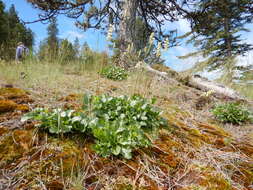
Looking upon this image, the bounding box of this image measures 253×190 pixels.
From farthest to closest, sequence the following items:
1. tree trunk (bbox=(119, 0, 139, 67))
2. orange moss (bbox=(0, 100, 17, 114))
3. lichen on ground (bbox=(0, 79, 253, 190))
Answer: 1. tree trunk (bbox=(119, 0, 139, 67))
2. orange moss (bbox=(0, 100, 17, 114))
3. lichen on ground (bbox=(0, 79, 253, 190))

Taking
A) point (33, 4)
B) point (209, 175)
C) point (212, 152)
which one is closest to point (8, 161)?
point (209, 175)

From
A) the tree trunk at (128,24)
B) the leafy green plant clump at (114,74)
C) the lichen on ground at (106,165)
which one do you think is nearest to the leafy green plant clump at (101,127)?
the lichen on ground at (106,165)

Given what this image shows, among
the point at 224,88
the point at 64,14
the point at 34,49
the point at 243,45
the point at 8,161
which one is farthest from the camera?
the point at 243,45

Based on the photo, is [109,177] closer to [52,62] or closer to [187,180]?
[187,180]

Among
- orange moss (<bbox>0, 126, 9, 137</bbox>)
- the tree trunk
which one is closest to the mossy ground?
orange moss (<bbox>0, 126, 9, 137</bbox>)

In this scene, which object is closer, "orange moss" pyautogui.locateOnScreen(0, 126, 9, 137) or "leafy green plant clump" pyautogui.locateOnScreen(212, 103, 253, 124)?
"orange moss" pyautogui.locateOnScreen(0, 126, 9, 137)

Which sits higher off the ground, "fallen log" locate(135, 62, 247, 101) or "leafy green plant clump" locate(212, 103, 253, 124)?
"fallen log" locate(135, 62, 247, 101)

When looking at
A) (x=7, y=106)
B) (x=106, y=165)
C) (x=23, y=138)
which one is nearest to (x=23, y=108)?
(x=7, y=106)

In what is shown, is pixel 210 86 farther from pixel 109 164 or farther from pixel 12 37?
pixel 12 37

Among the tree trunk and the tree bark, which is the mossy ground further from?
the tree bark

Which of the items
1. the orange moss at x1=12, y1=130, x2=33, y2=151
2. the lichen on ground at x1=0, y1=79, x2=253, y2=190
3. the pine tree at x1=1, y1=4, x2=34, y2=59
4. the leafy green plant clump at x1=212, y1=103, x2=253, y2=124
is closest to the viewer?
the lichen on ground at x1=0, y1=79, x2=253, y2=190

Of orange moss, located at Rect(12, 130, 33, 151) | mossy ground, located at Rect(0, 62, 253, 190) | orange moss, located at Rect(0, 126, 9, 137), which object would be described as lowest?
mossy ground, located at Rect(0, 62, 253, 190)

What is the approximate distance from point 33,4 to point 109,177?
6106 mm

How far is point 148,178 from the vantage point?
3.17 ft
